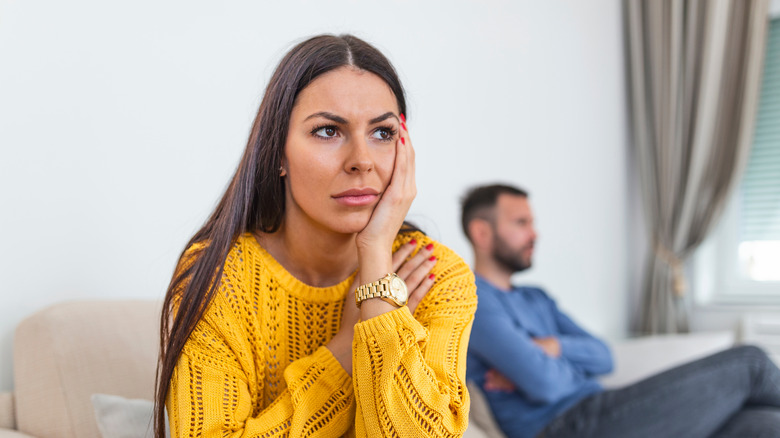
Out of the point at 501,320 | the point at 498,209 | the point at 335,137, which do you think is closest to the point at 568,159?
the point at 498,209

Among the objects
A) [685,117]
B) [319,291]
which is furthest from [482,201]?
[685,117]

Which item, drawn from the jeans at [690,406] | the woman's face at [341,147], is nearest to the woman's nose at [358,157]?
the woman's face at [341,147]

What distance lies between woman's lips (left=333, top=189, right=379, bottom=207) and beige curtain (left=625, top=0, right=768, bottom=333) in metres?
3.06

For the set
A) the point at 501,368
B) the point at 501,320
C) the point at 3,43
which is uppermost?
the point at 3,43

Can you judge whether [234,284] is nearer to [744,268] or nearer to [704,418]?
[704,418]

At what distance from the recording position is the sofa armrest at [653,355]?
2.60 meters

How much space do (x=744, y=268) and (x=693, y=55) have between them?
3.96ft

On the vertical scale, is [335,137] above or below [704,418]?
above

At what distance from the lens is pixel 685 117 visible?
377 centimetres

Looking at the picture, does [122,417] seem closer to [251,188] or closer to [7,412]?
[7,412]

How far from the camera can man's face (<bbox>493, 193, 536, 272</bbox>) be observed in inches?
88.4

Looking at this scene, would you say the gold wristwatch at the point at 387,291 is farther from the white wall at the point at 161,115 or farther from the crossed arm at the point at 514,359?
the crossed arm at the point at 514,359

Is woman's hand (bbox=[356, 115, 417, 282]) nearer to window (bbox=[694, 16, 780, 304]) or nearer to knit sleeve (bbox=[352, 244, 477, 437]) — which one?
knit sleeve (bbox=[352, 244, 477, 437])

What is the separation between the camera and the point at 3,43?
138 centimetres
